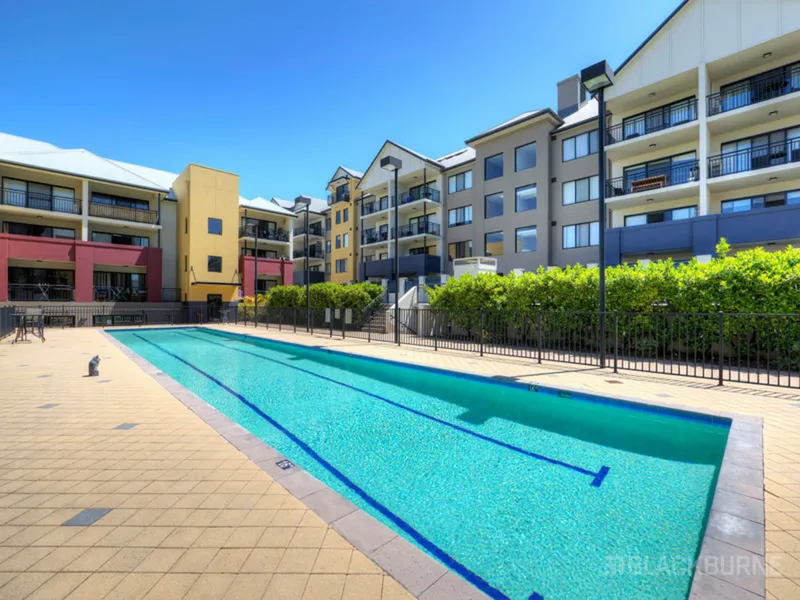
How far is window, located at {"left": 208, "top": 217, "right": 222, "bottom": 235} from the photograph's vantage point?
30812 millimetres

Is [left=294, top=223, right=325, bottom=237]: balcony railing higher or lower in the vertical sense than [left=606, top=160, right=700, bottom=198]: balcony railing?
higher

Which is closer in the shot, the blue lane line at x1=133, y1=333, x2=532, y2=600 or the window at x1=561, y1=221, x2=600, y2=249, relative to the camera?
the blue lane line at x1=133, y1=333, x2=532, y2=600

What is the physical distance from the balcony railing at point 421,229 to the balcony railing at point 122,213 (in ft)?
68.0

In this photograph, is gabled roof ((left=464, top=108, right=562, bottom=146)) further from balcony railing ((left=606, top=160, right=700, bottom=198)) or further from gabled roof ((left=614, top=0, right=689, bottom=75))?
balcony railing ((left=606, top=160, right=700, bottom=198))

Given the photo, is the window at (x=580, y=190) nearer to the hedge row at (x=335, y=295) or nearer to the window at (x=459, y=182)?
the window at (x=459, y=182)

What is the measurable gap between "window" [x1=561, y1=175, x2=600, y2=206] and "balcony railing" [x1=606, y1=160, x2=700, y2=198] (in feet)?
3.11

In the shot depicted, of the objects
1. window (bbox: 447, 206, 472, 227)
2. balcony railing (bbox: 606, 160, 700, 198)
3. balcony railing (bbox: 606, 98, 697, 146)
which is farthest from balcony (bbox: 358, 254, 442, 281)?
balcony railing (bbox: 606, 98, 697, 146)

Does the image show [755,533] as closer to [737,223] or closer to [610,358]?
[610,358]

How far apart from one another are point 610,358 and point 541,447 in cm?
721

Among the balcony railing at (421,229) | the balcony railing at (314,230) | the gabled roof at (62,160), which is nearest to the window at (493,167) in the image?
the balcony railing at (421,229)

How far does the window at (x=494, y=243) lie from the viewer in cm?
2598

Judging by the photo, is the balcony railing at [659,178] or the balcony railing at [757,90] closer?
the balcony railing at [757,90]

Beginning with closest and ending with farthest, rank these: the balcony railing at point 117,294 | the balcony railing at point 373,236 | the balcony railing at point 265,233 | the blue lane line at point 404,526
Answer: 1. the blue lane line at point 404,526
2. the balcony railing at point 117,294
3. the balcony railing at point 373,236
4. the balcony railing at point 265,233

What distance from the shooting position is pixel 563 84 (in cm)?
2694
